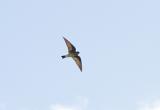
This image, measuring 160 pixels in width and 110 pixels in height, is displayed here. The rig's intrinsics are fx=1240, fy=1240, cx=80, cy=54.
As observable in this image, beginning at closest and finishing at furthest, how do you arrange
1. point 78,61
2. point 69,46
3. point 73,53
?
point 69,46 → point 73,53 → point 78,61

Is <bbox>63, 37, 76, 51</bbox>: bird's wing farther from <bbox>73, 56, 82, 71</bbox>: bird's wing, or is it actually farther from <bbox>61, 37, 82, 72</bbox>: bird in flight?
<bbox>73, 56, 82, 71</bbox>: bird's wing

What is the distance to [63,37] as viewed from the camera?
543 feet

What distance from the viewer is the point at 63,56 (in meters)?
168

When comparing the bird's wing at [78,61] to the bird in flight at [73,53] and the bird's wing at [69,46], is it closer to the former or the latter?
the bird in flight at [73,53]

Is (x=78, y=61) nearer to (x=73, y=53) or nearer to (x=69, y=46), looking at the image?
(x=73, y=53)

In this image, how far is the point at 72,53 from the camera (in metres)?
170

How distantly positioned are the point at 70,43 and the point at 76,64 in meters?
4.06

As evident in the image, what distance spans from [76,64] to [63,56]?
12.7 feet

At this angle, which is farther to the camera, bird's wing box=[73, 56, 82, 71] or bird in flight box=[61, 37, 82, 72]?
bird's wing box=[73, 56, 82, 71]

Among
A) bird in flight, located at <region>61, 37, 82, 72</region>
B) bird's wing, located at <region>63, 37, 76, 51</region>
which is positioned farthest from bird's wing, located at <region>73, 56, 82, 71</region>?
bird's wing, located at <region>63, 37, 76, 51</region>

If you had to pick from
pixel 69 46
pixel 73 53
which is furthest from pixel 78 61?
pixel 69 46

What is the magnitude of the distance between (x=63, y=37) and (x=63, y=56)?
3.93 metres

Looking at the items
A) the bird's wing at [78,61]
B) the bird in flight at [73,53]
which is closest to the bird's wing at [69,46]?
the bird in flight at [73,53]

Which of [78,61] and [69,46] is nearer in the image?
[69,46]
